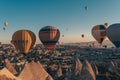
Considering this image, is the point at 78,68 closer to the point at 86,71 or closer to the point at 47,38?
the point at 86,71

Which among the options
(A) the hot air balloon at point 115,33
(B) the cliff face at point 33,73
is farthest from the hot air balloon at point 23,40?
(B) the cliff face at point 33,73

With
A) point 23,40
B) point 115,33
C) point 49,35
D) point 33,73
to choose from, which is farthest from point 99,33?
point 33,73

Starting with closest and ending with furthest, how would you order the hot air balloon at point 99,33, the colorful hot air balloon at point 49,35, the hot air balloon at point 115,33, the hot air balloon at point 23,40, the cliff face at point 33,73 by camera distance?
the cliff face at point 33,73
the hot air balloon at point 23,40
the colorful hot air balloon at point 49,35
the hot air balloon at point 115,33
the hot air balloon at point 99,33

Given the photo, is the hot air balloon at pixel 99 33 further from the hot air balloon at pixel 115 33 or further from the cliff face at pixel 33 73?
the cliff face at pixel 33 73

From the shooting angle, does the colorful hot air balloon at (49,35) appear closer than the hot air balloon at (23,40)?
No

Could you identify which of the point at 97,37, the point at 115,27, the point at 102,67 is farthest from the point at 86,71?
the point at 97,37

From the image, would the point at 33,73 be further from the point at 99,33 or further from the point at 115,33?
the point at 99,33

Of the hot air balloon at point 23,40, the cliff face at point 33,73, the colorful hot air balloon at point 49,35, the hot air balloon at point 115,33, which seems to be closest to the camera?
the cliff face at point 33,73

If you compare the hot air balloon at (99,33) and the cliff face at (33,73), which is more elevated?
the hot air balloon at (99,33)

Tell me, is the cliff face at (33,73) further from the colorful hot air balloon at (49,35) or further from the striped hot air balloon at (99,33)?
the striped hot air balloon at (99,33)
